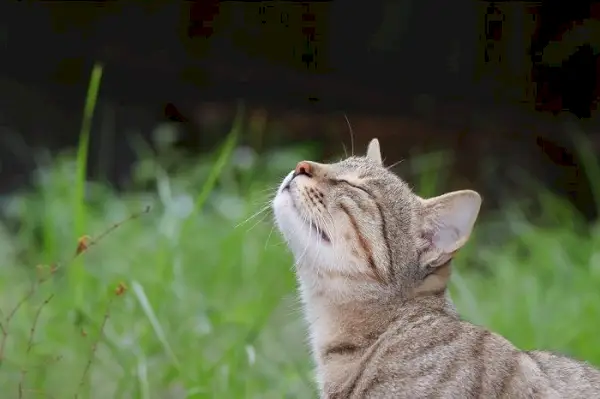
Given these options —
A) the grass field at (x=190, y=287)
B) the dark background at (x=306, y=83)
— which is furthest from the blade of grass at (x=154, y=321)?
the dark background at (x=306, y=83)

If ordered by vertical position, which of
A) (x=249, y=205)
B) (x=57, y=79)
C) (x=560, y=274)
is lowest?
(x=560, y=274)

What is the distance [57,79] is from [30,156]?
2.02 feet

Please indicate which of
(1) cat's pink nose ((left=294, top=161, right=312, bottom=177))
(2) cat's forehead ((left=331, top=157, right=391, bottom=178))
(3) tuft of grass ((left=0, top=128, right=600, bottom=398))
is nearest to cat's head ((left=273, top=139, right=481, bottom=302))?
(1) cat's pink nose ((left=294, top=161, right=312, bottom=177))

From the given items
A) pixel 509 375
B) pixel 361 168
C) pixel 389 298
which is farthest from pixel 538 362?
pixel 361 168

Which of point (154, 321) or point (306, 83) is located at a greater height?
point (306, 83)

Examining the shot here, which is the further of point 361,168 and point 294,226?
point 361,168

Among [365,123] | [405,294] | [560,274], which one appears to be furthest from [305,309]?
[365,123]

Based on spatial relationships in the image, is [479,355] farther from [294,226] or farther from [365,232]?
[294,226]

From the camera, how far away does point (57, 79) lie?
808 centimetres

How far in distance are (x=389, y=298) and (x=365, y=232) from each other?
23 centimetres

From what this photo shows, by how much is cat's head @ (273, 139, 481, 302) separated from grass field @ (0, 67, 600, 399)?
0.64 meters

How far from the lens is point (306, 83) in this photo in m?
8.02

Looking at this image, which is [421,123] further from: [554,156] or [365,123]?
[554,156]

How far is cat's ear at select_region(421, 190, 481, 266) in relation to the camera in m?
3.55
